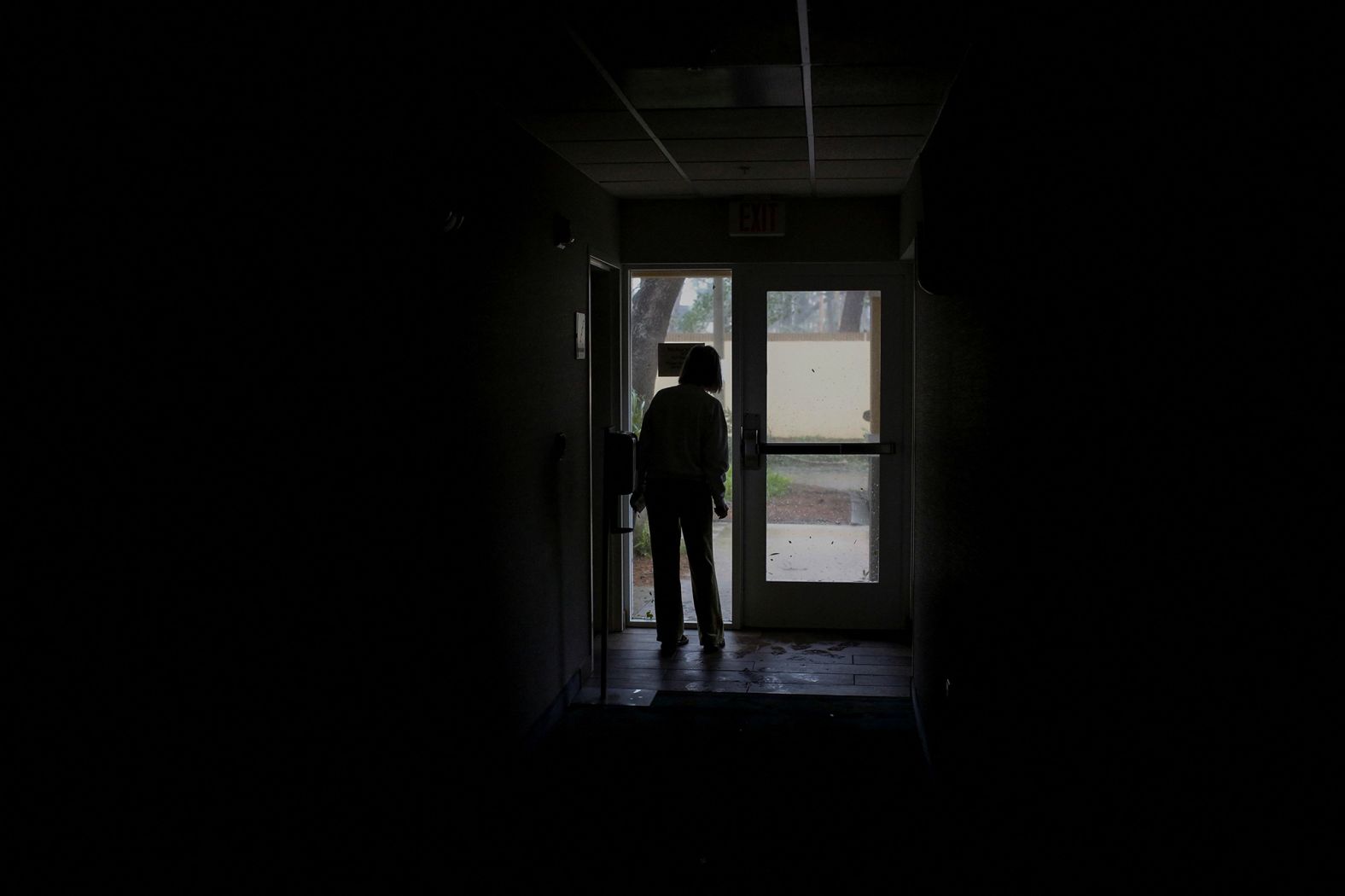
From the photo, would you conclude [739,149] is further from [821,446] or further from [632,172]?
[821,446]

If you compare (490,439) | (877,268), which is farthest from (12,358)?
(877,268)

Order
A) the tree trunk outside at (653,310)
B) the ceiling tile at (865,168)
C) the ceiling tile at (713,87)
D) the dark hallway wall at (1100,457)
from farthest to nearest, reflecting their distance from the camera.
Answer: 1. the tree trunk outside at (653,310)
2. the ceiling tile at (865,168)
3. the ceiling tile at (713,87)
4. the dark hallway wall at (1100,457)

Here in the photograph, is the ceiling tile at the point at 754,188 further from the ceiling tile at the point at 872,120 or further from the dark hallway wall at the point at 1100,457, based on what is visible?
the dark hallway wall at the point at 1100,457

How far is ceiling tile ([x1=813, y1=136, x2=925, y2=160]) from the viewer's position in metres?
3.96

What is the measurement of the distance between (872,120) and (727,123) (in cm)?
49

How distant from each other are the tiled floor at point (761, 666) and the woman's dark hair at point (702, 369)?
1.26m

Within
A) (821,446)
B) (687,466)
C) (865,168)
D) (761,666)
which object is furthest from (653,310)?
(761,666)

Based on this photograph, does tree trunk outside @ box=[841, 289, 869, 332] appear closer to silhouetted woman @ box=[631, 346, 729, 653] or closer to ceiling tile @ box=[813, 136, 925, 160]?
silhouetted woman @ box=[631, 346, 729, 653]

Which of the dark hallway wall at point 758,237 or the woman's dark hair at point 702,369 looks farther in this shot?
the dark hallway wall at point 758,237

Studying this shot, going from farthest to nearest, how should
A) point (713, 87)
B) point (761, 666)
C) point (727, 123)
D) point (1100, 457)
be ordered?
point (761, 666) → point (727, 123) → point (713, 87) → point (1100, 457)

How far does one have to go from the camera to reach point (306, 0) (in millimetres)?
1989

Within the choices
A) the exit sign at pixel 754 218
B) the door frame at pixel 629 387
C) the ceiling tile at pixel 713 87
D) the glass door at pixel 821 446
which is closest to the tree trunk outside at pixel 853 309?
the glass door at pixel 821 446

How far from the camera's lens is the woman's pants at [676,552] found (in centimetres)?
496

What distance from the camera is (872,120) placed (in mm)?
3656
